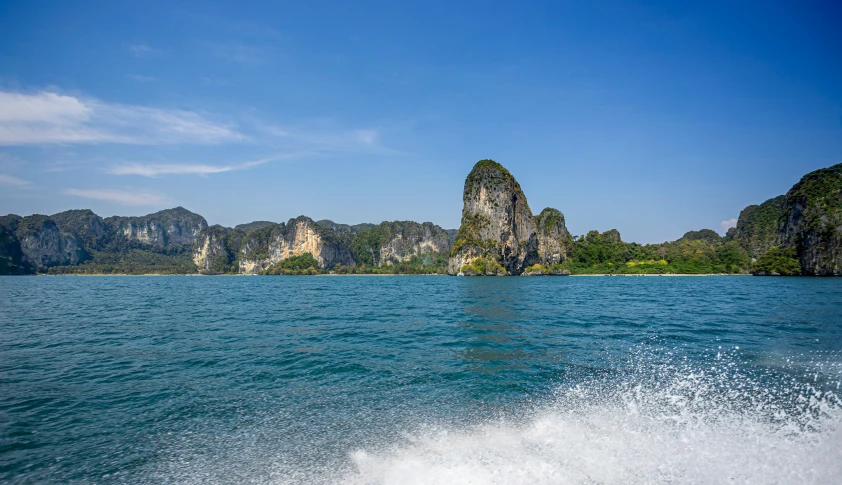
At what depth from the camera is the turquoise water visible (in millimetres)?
7000

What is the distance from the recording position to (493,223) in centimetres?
17538

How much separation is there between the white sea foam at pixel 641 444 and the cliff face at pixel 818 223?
5447 inches

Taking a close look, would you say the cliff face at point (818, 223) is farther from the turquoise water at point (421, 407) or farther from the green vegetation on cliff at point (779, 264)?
the turquoise water at point (421, 407)

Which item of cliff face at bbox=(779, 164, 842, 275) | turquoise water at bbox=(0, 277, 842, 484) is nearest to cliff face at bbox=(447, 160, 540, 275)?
cliff face at bbox=(779, 164, 842, 275)

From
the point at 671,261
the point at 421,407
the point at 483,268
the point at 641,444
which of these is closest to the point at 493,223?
the point at 483,268

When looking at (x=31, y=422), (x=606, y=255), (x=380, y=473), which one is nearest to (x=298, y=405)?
(x=380, y=473)

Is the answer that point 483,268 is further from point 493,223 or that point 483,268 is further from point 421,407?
point 421,407

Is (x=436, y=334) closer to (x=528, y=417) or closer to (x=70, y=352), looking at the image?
(x=528, y=417)

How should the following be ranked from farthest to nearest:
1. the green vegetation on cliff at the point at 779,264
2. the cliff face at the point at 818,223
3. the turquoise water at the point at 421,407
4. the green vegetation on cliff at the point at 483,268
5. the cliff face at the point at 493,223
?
the cliff face at the point at 493,223 → the green vegetation on cliff at the point at 483,268 → the green vegetation on cliff at the point at 779,264 → the cliff face at the point at 818,223 → the turquoise water at the point at 421,407

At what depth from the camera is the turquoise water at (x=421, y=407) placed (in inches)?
276

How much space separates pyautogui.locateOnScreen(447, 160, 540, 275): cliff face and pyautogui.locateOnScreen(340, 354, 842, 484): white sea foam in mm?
157760

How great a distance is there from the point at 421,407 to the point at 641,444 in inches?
191

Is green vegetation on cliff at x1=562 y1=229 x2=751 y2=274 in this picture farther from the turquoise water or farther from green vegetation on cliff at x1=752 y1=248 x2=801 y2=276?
the turquoise water

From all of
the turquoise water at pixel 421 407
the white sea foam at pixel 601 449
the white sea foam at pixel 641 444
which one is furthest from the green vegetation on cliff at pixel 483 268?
the white sea foam at pixel 601 449
